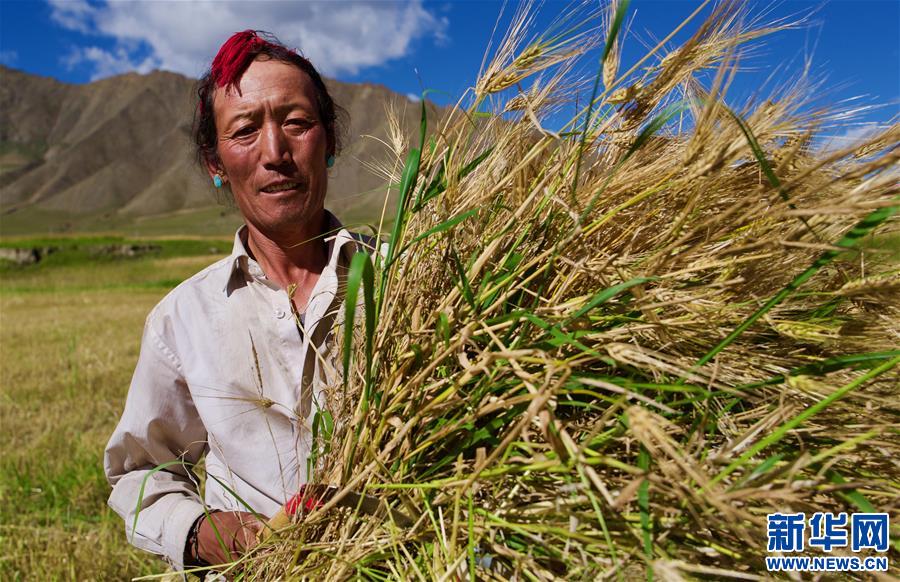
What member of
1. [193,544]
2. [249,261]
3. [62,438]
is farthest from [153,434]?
[62,438]

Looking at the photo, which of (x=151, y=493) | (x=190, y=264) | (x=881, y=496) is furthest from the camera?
(x=190, y=264)

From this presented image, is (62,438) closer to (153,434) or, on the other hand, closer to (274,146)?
(153,434)

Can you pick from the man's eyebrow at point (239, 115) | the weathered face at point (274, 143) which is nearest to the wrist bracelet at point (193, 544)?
the weathered face at point (274, 143)

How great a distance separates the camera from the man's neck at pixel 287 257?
6.05 feet

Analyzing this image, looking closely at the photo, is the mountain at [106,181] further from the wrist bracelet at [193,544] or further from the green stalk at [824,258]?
the green stalk at [824,258]

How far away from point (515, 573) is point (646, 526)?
0.24m

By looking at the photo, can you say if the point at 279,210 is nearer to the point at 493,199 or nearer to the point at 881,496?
the point at 493,199

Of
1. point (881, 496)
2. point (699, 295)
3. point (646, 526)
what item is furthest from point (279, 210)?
point (881, 496)

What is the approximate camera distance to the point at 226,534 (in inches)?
55.3

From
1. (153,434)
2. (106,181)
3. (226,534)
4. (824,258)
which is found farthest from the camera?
(106,181)

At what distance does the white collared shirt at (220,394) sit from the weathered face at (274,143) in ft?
0.55

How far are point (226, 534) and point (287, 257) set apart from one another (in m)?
0.82

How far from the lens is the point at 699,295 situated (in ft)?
2.97

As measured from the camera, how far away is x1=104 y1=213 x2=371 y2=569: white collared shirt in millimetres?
1556
